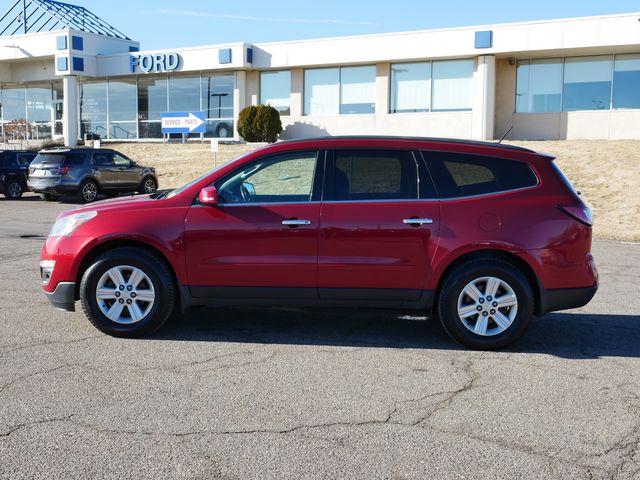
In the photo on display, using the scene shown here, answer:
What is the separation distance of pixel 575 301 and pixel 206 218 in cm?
321

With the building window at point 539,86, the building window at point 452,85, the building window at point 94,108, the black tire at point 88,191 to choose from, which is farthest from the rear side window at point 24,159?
the building window at point 539,86

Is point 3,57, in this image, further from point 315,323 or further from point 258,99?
point 315,323

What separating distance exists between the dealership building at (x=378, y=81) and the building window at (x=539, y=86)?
0.14 ft

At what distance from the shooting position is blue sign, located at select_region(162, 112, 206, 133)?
32219 millimetres

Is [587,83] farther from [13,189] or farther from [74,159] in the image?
[13,189]

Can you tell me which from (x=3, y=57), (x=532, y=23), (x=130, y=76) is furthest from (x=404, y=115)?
(x=3, y=57)

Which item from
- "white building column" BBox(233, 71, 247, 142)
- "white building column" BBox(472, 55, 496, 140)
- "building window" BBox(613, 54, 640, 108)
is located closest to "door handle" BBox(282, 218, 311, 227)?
"white building column" BBox(472, 55, 496, 140)

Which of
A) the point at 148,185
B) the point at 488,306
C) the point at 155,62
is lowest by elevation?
the point at 488,306

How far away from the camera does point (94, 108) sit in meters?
39.2

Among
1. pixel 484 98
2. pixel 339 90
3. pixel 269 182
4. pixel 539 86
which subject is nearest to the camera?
pixel 269 182

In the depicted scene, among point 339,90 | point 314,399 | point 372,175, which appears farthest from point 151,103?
point 314,399

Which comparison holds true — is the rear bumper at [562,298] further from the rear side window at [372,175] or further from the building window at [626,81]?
the building window at [626,81]

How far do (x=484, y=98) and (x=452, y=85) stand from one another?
1810mm

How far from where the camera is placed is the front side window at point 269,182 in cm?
611
